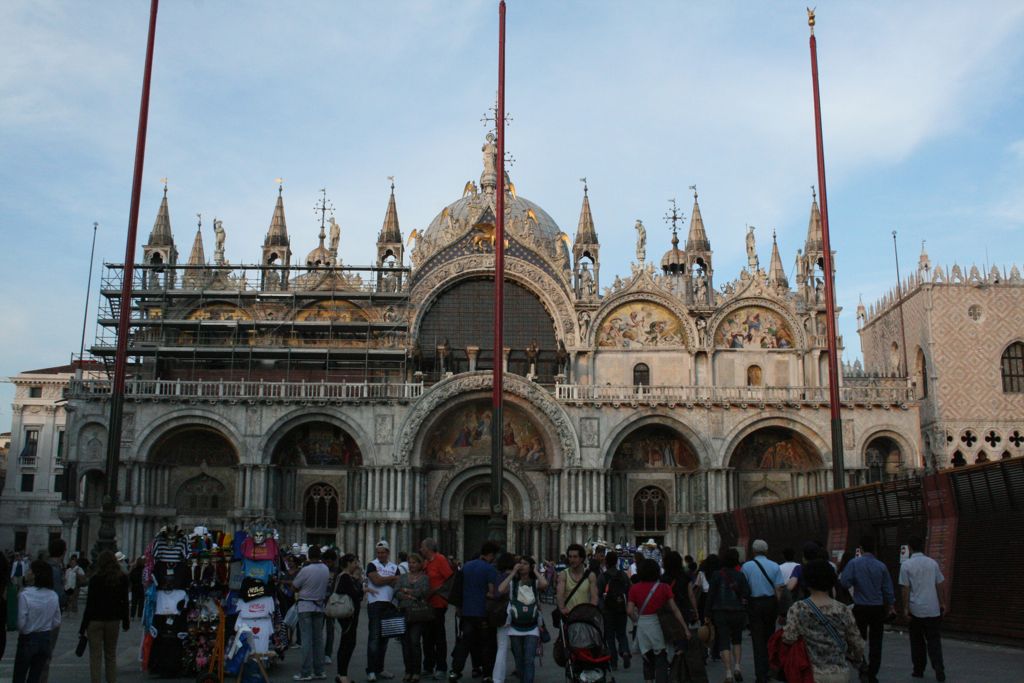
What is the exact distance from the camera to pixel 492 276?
46.6 metres

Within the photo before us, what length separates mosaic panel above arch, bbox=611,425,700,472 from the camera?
45.2 m

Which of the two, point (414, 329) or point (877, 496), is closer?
point (877, 496)

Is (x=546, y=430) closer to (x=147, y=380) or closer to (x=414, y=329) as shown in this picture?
(x=414, y=329)

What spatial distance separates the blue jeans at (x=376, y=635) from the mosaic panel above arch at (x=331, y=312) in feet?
104

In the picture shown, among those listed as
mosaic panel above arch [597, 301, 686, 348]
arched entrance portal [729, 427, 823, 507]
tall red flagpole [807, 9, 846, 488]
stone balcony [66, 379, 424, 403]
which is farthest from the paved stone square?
mosaic panel above arch [597, 301, 686, 348]

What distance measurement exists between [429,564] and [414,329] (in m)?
30.4

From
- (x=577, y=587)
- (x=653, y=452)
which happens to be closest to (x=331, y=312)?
(x=653, y=452)

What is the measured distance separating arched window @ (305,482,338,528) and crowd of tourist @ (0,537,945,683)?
27703 millimetres

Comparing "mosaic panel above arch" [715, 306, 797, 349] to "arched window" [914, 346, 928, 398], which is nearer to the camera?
"mosaic panel above arch" [715, 306, 797, 349]

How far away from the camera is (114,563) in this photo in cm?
1342

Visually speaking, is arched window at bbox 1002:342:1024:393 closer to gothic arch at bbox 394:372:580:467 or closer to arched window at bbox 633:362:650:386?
arched window at bbox 633:362:650:386

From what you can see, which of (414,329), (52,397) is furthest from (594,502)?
(52,397)

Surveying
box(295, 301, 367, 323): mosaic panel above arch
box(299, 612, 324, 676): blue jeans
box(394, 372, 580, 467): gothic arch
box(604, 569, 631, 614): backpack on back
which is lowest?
box(299, 612, 324, 676): blue jeans

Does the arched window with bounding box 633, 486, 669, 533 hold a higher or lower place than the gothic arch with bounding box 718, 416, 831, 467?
lower
